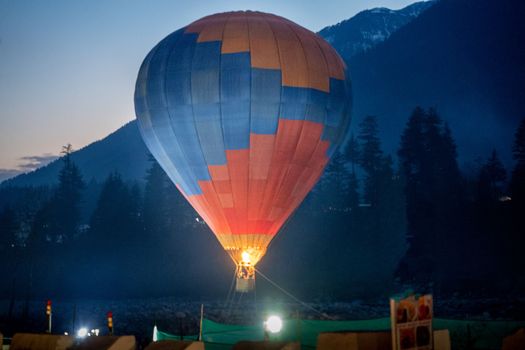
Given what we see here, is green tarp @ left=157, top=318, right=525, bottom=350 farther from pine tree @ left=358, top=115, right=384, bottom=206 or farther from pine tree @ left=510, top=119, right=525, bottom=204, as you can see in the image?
pine tree @ left=358, top=115, right=384, bottom=206

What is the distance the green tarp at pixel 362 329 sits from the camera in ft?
58.3

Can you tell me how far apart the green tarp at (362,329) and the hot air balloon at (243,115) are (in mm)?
6576

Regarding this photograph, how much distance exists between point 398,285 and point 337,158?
21.8 metres

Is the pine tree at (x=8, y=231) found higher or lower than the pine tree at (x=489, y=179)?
lower

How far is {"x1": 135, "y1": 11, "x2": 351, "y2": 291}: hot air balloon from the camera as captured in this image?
2531 cm

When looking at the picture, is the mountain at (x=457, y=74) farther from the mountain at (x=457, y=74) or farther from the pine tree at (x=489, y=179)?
the pine tree at (x=489, y=179)

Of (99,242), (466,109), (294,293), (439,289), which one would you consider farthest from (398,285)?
(466,109)

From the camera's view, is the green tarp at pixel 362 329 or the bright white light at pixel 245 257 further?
the bright white light at pixel 245 257

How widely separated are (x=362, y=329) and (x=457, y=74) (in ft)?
512

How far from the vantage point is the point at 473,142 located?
135625 millimetres

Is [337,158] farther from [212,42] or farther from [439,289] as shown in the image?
[212,42]

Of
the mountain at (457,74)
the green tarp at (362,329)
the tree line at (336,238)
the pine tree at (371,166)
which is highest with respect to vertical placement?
the mountain at (457,74)

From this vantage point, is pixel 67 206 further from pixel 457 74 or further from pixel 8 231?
pixel 457 74

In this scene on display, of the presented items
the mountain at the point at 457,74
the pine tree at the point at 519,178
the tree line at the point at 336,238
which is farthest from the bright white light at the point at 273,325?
the mountain at the point at 457,74
